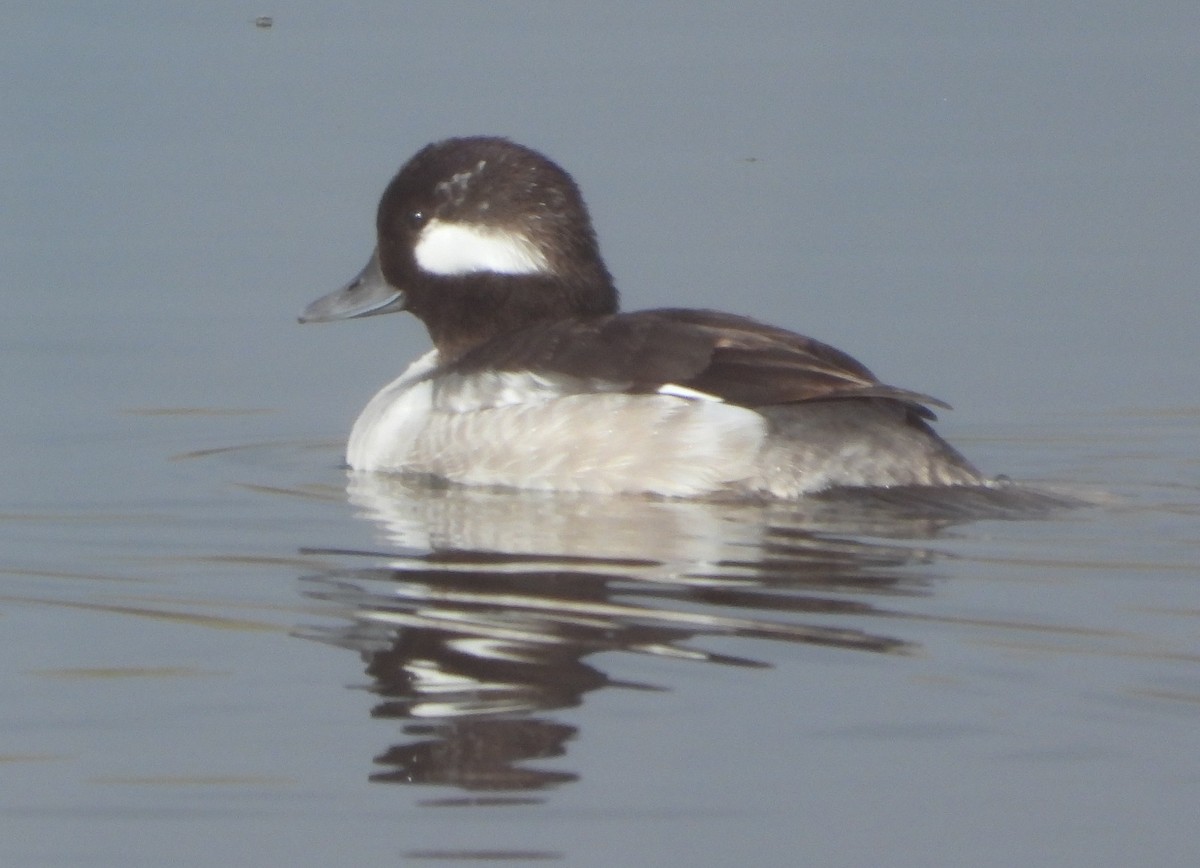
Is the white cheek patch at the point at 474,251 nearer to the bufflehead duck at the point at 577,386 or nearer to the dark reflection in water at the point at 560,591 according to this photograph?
the bufflehead duck at the point at 577,386

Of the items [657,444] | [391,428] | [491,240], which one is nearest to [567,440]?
[657,444]

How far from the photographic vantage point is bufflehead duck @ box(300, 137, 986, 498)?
7938 mm

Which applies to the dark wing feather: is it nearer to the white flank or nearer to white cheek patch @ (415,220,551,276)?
the white flank

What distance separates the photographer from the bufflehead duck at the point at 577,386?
Result: 7.94m

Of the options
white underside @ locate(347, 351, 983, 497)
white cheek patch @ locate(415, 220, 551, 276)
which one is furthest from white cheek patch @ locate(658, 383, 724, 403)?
white cheek patch @ locate(415, 220, 551, 276)

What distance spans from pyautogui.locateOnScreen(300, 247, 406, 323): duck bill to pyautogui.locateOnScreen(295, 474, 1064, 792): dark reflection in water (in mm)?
1275

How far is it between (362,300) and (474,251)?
2.44ft

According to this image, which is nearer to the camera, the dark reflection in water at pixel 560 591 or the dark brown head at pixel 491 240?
the dark reflection in water at pixel 560 591

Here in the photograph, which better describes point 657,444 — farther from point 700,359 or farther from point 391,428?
point 391,428

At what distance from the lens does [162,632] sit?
6266 mm

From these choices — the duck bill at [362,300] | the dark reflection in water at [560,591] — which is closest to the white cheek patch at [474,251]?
the duck bill at [362,300]

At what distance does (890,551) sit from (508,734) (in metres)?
2.23

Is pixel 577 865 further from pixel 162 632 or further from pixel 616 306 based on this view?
pixel 616 306

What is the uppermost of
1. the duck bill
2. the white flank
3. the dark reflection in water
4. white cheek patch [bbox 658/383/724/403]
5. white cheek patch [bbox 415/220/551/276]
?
white cheek patch [bbox 415/220/551/276]
